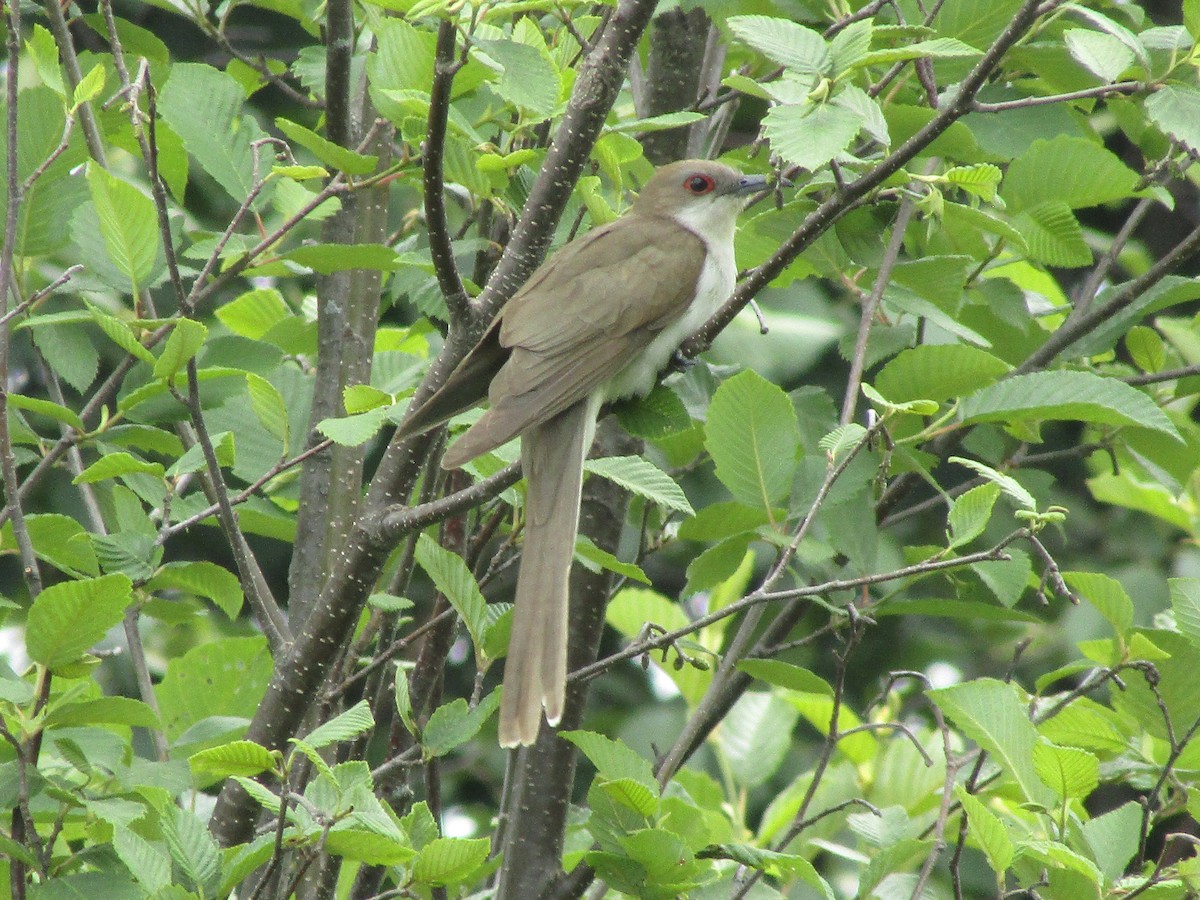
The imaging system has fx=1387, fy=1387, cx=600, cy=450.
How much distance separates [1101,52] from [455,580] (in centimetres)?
163

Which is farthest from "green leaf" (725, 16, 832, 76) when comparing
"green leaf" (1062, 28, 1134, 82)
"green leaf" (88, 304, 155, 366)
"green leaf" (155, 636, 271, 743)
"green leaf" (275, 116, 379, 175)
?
"green leaf" (155, 636, 271, 743)

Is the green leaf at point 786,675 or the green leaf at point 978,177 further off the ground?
the green leaf at point 978,177

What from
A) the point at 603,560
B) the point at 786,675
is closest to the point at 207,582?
the point at 603,560

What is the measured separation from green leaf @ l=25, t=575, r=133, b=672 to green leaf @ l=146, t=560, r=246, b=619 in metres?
0.58

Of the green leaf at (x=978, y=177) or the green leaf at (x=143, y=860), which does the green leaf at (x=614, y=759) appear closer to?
the green leaf at (x=143, y=860)

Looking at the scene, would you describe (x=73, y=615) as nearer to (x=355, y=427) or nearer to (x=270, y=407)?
(x=355, y=427)

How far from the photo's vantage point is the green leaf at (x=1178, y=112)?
2451mm

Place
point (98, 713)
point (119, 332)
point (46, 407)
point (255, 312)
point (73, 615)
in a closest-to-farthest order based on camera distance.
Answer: point (73, 615), point (98, 713), point (119, 332), point (46, 407), point (255, 312)

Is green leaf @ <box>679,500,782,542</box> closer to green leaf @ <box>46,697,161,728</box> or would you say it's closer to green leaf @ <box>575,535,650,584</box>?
green leaf @ <box>575,535,650,584</box>

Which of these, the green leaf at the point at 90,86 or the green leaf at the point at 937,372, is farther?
the green leaf at the point at 937,372

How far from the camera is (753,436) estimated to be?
10.00 feet

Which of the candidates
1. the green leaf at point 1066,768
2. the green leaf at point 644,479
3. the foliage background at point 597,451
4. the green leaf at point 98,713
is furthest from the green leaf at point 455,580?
the green leaf at point 1066,768

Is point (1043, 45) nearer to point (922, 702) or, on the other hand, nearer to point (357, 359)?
point (357, 359)

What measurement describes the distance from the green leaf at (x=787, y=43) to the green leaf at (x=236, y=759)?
1.44 m
